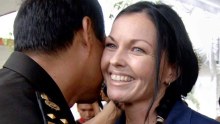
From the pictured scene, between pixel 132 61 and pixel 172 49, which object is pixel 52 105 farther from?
pixel 172 49

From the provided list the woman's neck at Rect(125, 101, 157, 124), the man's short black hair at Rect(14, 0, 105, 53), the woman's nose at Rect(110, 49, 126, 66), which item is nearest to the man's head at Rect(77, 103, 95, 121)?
the woman's neck at Rect(125, 101, 157, 124)

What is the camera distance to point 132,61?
1.31 meters

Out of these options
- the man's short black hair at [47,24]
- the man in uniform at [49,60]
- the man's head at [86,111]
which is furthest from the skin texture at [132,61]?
the man's head at [86,111]

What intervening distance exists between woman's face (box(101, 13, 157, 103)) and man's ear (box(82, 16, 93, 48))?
203 millimetres

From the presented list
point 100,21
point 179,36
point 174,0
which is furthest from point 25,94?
point 174,0

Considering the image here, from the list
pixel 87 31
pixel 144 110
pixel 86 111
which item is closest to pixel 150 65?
pixel 144 110

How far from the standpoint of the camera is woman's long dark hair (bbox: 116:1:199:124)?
1335mm

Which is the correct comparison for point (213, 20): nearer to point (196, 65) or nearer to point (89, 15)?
point (196, 65)

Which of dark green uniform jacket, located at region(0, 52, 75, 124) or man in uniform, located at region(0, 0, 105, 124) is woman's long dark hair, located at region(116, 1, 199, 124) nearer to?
man in uniform, located at region(0, 0, 105, 124)

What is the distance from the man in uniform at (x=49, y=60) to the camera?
894mm

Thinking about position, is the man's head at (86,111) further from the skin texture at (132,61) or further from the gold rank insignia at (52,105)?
the gold rank insignia at (52,105)

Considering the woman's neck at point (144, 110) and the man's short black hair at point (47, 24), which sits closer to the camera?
the man's short black hair at point (47, 24)

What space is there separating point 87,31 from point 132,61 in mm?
277

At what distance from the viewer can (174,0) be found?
337 centimetres
